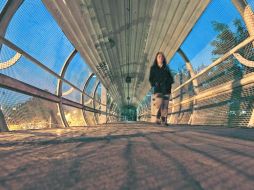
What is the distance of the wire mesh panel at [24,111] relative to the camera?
16.2 feet

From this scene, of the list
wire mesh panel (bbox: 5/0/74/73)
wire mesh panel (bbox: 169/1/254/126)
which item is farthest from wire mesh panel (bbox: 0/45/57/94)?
wire mesh panel (bbox: 169/1/254/126)

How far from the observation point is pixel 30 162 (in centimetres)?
193

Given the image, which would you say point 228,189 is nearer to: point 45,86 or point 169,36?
point 45,86

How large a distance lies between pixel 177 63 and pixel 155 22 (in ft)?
12.6

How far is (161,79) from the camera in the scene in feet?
24.9

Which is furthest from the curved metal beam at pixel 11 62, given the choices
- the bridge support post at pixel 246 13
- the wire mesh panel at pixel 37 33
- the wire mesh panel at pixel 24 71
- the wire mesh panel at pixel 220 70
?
the wire mesh panel at pixel 220 70

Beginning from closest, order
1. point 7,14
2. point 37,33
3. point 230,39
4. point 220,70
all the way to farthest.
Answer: point 7,14 → point 230,39 → point 37,33 → point 220,70

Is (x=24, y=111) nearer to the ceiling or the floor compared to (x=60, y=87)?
nearer to the floor

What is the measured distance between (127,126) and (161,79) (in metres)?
1.63

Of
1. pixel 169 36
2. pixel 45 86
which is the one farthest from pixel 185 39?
pixel 45 86

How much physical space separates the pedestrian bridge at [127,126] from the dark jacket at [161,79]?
97cm

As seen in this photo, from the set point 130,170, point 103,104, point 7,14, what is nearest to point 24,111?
point 7,14

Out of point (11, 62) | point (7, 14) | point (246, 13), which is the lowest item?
point (11, 62)

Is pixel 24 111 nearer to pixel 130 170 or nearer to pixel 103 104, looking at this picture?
pixel 130 170
